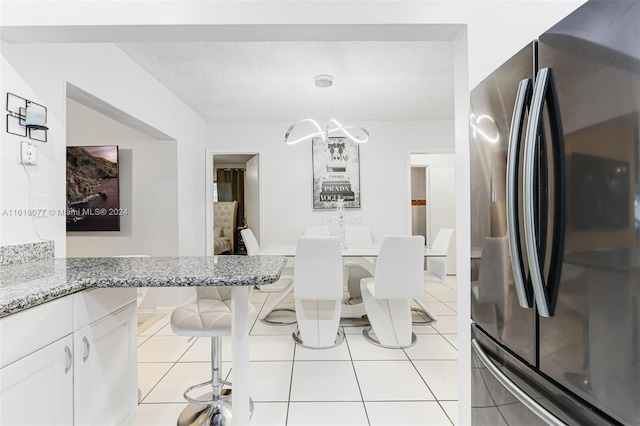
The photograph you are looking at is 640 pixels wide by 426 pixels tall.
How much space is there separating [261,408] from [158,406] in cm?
63

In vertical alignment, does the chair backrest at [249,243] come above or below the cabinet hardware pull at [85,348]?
above

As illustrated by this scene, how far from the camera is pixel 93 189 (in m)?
3.44

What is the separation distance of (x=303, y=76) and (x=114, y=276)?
256 centimetres

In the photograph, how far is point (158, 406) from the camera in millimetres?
1899

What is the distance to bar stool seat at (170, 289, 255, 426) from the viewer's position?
63.6 inches

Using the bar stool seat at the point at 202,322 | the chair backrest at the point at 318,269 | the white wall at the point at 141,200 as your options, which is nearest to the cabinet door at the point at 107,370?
the bar stool seat at the point at 202,322

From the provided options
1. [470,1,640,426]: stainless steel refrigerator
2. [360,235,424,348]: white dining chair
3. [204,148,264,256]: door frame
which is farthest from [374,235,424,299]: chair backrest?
[204,148,264,256]: door frame

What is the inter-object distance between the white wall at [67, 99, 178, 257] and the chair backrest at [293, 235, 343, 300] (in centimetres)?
178

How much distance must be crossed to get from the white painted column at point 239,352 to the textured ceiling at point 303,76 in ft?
6.87

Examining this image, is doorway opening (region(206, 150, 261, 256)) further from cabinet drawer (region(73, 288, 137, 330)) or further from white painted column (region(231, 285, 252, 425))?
white painted column (region(231, 285, 252, 425))

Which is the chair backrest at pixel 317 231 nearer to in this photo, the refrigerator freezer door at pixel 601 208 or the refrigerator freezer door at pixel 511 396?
the refrigerator freezer door at pixel 511 396

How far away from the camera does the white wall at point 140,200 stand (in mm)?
3504

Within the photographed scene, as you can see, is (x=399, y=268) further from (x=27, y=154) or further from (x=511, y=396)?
(x=27, y=154)

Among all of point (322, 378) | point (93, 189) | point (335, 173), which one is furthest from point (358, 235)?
point (93, 189)
